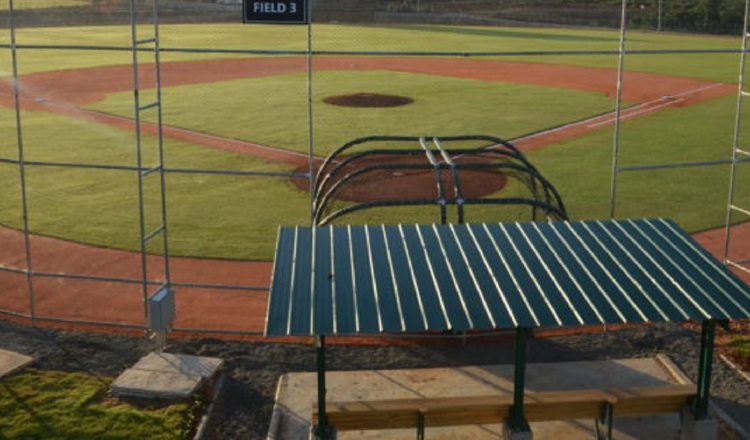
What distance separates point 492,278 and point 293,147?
47.3 ft

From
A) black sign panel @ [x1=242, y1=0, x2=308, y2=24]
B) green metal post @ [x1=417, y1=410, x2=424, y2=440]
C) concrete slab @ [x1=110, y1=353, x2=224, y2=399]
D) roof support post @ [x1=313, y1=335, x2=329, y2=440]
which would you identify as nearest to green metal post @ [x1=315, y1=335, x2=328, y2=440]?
roof support post @ [x1=313, y1=335, x2=329, y2=440]

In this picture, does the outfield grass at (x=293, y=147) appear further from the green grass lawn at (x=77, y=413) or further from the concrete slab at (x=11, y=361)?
the green grass lawn at (x=77, y=413)

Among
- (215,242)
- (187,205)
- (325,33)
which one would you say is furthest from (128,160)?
(325,33)

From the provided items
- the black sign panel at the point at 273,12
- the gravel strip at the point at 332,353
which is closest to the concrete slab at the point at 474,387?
the gravel strip at the point at 332,353

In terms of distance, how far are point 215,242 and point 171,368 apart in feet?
16.4

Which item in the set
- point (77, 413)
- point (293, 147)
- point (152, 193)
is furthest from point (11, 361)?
point (293, 147)

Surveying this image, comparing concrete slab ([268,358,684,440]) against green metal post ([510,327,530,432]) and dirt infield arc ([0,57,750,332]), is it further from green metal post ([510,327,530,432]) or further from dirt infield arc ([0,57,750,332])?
dirt infield arc ([0,57,750,332])

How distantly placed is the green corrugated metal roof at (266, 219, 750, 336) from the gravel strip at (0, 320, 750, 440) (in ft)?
6.13

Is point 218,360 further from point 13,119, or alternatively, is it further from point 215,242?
point 13,119

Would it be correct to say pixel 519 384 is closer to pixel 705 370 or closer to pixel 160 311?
pixel 705 370

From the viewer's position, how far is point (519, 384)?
6.72 meters

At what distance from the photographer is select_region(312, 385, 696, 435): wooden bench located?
6.93 meters

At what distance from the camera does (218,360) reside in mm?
9023

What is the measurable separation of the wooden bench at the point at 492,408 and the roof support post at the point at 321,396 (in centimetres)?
10
